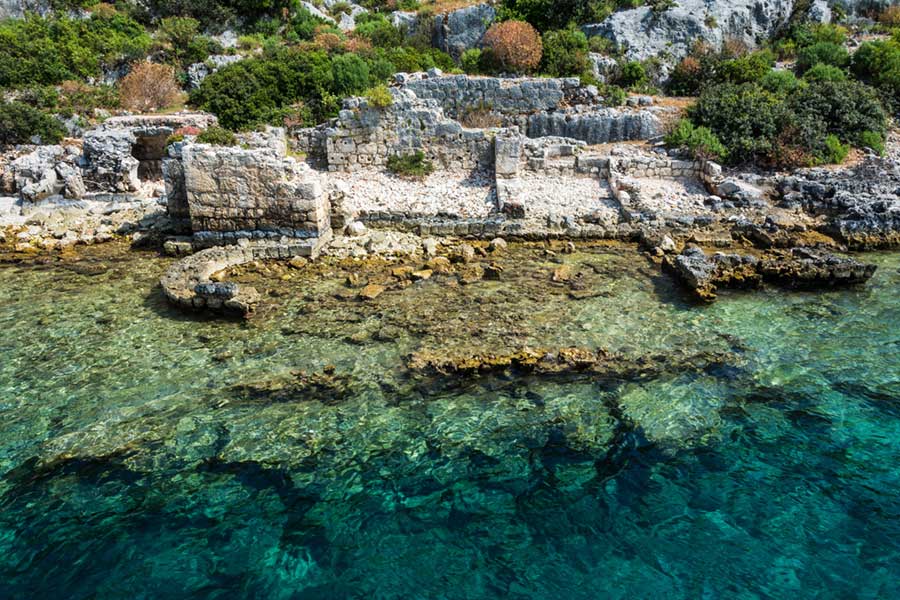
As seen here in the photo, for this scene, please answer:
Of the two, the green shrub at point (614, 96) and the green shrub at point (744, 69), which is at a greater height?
the green shrub at point (744, 69)

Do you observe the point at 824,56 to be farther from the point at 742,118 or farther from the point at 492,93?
the point at 492,93

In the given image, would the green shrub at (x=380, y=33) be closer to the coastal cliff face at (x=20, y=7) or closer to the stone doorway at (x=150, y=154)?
the stone doorway at (x=150, y=154)

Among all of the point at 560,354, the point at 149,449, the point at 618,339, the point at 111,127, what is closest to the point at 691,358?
the point at 618,339

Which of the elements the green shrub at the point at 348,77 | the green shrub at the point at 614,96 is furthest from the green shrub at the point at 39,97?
the green shrub at the point at 614,96

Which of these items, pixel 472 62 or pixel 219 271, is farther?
pixel 472 62

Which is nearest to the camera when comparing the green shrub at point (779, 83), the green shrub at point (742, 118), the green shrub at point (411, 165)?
the green shrub at point (411, 165)

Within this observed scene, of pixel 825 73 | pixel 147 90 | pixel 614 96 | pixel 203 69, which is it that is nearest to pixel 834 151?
pixel 825 73
